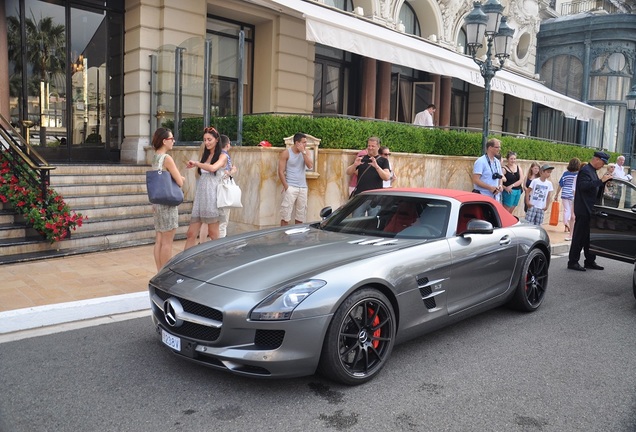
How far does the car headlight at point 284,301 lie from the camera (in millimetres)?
3449

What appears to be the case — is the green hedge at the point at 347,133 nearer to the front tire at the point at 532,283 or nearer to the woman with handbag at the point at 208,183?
the woman with handbag at the point at 208,183

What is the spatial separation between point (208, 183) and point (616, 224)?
5816 millimetres

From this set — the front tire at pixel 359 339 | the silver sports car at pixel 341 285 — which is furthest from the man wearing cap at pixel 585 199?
the front tire at pixel 359 339

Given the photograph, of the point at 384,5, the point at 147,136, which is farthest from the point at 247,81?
the point at 384,5

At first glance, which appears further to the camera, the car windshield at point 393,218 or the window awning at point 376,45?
the window awning at point 376,45

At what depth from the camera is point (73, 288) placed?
6012 millimetres

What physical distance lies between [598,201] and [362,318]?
5.96m

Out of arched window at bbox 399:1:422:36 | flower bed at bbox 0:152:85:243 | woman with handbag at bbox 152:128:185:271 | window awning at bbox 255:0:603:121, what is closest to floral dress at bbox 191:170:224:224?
woman with handbag at bbox 152:128:185:271

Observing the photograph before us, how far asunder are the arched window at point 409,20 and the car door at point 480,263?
47.6 feet

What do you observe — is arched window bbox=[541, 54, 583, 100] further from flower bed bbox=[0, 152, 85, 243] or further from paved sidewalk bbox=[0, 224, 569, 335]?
flower bed bbox=[0, 152, 85, 243]

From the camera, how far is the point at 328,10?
13680 millimetres

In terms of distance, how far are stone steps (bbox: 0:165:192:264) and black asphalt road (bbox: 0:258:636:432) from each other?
331cm

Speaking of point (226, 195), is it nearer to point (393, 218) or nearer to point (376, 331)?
point (393, 218)

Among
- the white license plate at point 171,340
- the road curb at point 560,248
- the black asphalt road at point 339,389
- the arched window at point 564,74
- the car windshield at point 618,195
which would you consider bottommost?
the black asphalt road at point 339,389
